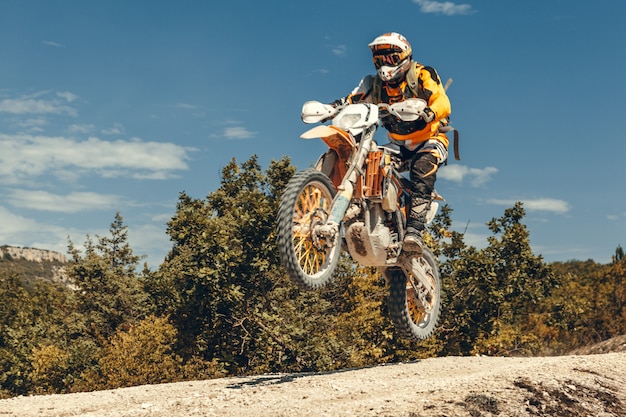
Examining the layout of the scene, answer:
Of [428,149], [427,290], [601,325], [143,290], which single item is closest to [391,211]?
[428,149]

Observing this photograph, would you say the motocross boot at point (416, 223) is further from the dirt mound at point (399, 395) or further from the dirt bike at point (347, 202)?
the dirt mound at point (399, 395)

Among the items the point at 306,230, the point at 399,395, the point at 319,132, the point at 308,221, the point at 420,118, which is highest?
the point at 420,118

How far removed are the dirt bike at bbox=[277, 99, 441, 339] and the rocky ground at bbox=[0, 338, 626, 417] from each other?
79.7 inches

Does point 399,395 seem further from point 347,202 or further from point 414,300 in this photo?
point 414,300

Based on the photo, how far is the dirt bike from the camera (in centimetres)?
1095

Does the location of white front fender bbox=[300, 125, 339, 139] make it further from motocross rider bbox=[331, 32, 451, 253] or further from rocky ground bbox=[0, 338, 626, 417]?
rocky ground bbox=[0, 338, 626, 417]

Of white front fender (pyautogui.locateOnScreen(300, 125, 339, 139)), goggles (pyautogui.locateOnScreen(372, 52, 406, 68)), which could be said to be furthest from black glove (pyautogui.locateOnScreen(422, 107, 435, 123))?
white front fender (pyautogui.locateOnScreen(300, 125, 339, 139))

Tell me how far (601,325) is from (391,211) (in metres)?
48.5

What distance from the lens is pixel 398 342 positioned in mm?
31625

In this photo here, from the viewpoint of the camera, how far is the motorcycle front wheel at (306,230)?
34.5ft

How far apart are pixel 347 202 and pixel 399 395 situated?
307 centimetres

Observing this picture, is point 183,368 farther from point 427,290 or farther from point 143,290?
point 427,290

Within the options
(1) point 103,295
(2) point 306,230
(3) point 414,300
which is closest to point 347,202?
(2) point 306,230

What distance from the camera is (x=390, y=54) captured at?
1294 cm
